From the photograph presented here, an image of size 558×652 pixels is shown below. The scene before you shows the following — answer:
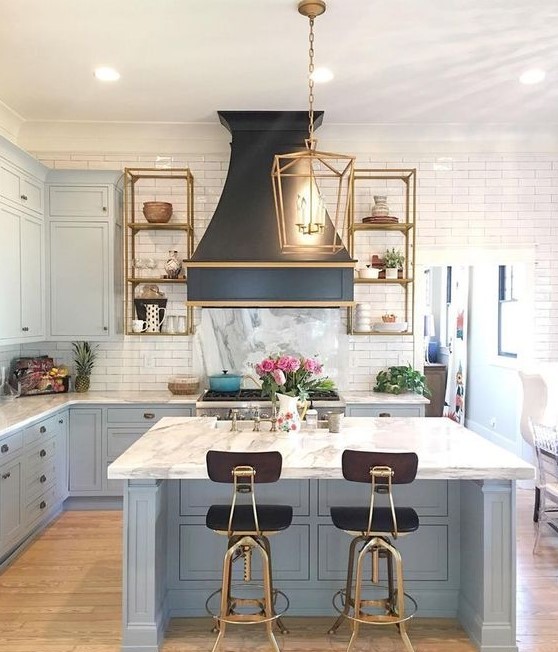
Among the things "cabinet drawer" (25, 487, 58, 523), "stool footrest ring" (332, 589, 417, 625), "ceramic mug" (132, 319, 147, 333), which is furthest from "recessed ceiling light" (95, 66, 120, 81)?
"stool footrest ring" (332, 589, 417, 625)

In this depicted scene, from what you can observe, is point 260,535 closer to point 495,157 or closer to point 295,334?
point 295,334

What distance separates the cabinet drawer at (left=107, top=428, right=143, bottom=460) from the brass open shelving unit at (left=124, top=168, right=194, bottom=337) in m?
0.90

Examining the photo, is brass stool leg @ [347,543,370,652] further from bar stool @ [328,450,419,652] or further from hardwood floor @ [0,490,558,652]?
hardwood floor @ [0,490,558,652]

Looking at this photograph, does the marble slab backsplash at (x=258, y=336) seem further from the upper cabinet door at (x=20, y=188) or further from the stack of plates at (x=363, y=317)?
the upper cabinet door at (x=20, y=188)

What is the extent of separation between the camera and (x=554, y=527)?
4.04 metres

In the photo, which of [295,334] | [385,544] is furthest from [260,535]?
[295,334]

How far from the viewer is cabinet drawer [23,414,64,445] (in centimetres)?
396

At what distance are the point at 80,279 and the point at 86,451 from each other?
144 cm

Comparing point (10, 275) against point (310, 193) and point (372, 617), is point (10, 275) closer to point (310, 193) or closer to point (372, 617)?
point (310, 193)

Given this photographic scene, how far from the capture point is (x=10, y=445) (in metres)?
3.68

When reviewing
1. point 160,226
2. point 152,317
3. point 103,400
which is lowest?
point 103,400

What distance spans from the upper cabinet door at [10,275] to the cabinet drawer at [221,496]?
2.08 m

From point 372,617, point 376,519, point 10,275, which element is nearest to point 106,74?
point 10,275

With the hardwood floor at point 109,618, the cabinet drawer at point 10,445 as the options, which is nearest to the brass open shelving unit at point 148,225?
the cabinet drawer at point 10,445
